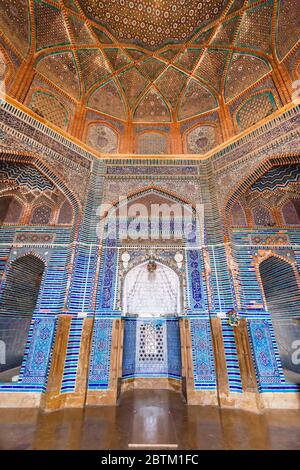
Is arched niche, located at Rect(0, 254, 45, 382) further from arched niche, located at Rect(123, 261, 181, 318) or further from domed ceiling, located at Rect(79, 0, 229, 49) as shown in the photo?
domed ceiling, located at Rect(79, 0, 229, 49)

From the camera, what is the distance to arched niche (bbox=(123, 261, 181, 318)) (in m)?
7.36

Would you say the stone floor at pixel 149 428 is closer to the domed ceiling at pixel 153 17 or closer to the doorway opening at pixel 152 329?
the doorway opening at pixel 152 329

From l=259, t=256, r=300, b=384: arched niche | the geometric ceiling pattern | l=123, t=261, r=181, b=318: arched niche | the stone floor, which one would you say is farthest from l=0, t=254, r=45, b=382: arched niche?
l=259, t=256, r=300, b=384: arched niche

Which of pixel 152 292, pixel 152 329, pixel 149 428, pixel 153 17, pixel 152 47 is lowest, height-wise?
pixel 149 428

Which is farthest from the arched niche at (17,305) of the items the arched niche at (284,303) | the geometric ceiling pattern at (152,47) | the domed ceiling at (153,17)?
the domed ceiling at (153,17)

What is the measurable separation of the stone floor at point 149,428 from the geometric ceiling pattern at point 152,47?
9.86 meters

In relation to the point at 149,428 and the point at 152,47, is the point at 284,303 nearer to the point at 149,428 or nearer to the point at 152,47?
the point at 149,428

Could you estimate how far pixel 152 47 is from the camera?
8.55 m

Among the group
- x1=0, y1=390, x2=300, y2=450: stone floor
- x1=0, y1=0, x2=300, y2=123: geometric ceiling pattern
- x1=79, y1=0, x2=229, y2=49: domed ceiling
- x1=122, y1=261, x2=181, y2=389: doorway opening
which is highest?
x1=79, y1=0, x2=229, y2=49: domed ceiling

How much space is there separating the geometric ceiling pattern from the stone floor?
9.86 m

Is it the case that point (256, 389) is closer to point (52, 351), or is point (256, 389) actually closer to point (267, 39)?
point (52, 351)

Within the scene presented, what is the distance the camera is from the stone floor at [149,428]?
118 inches

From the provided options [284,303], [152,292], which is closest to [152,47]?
[152,292]

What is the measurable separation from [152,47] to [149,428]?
11678mm
